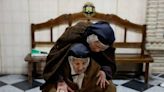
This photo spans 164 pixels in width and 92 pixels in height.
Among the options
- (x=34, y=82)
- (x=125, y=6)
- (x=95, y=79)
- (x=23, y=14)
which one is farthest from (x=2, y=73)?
(x=95, y=79)

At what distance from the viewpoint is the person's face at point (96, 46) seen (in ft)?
4.87

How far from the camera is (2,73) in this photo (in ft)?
11.0

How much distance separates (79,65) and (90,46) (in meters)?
0.13

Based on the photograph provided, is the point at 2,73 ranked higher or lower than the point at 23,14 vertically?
lower

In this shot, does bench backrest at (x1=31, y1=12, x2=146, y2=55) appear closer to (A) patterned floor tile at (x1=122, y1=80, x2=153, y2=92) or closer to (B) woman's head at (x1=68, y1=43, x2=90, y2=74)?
(A) patterned floor tile at (x1=122, y1=80, x2=153, y2=92)

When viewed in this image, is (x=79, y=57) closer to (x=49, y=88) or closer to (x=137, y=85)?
(x=49, y=88)

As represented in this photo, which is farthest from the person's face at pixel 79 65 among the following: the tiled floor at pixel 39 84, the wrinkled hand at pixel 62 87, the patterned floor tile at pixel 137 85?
the patterned floor tile at pixel 137 85

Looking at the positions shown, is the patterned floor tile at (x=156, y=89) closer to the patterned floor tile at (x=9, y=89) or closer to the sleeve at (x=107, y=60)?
the sleeve at (x=107, y=60)

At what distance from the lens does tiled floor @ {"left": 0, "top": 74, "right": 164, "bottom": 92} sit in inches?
111

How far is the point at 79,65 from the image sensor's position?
154cm

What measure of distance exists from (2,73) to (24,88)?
0.66m

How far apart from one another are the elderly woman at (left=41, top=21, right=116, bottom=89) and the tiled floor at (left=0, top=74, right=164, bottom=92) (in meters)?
1.25

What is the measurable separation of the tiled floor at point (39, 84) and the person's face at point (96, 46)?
1.40m

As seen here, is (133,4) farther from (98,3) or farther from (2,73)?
(2,73)
